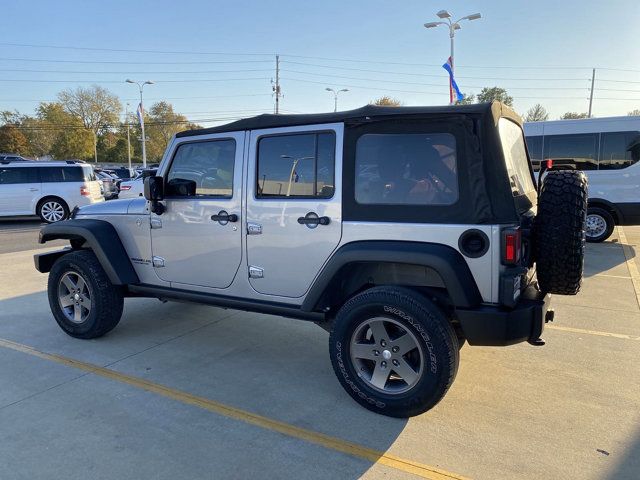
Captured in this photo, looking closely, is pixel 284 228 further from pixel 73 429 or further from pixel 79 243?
pixel 79 243

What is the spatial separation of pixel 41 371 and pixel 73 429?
3.66 ft

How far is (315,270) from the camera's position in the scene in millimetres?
3398

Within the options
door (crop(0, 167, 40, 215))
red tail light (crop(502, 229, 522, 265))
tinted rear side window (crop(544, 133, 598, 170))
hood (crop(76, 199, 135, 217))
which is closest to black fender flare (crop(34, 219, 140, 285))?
hood (crop(76, 199, 135, 217))

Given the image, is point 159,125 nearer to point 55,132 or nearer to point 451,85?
point 55,132

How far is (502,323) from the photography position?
280 cm

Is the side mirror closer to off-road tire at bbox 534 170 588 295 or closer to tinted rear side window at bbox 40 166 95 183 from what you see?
off-road tire at bbox 534 170 588 295

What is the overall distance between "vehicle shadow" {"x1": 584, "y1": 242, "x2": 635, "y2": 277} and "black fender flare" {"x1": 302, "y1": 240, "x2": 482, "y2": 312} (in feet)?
17.2

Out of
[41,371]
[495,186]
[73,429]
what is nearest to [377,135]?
[495,186]

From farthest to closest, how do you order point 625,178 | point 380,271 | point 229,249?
point 625,178, point 229,249, point 380,271

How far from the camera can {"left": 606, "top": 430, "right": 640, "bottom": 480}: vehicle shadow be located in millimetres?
2461

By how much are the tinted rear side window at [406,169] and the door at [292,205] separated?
20cm

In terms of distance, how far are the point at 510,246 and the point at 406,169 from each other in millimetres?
818

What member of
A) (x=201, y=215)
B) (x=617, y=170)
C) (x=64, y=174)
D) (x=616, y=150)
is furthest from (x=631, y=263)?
(x=64, y=174)

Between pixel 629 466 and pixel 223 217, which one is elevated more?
pixel 223 217
